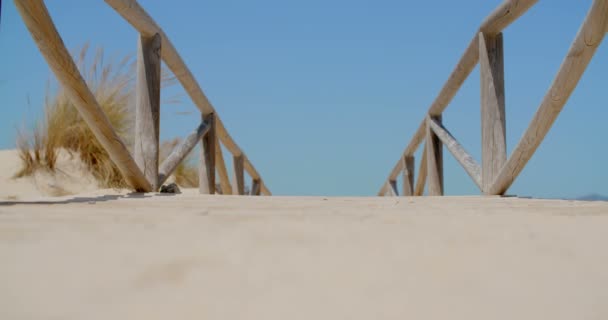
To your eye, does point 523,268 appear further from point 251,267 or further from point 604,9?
point 604,9

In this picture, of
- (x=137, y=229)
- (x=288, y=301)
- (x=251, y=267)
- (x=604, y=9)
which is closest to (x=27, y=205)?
Answer: (x=137, y=229)

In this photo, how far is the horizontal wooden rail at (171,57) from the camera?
101 inches

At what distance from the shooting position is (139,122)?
286cm

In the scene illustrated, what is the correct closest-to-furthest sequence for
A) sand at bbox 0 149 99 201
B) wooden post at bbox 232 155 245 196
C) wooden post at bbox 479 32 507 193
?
wooden post at bbox 479 32 507 193 → sand at bbox 0 149 99 201 → wooden post at bbox 232 155 245 196

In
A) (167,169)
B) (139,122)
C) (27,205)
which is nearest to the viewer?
(27,205)

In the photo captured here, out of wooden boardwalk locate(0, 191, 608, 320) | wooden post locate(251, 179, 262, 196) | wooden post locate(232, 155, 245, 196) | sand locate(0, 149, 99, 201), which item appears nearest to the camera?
wooden boardwalk locate(0, 191, 608, 320)

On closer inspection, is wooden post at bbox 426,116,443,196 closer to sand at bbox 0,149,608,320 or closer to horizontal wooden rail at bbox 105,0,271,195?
horizontal wooden rail at bbox 105,0,271,195

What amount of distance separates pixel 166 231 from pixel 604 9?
5.19 ft

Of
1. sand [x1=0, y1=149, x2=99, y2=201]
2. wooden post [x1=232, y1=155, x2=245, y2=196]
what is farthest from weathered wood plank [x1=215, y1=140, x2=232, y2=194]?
sand [x1=0, y1=149, x2=99, y2=201]

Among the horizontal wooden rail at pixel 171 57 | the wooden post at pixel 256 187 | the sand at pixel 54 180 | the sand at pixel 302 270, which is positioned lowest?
the sand at pixel 302 270

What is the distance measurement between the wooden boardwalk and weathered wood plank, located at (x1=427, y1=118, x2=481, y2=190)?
1974 mm

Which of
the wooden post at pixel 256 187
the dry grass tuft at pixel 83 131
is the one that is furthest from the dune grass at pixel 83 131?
the wooden post at pixel 256 187

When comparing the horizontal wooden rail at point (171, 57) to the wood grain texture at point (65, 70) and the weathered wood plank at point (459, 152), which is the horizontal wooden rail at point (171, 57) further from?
the weathered wood plank at point (459, 152)

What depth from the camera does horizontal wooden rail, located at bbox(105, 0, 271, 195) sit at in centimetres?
257
